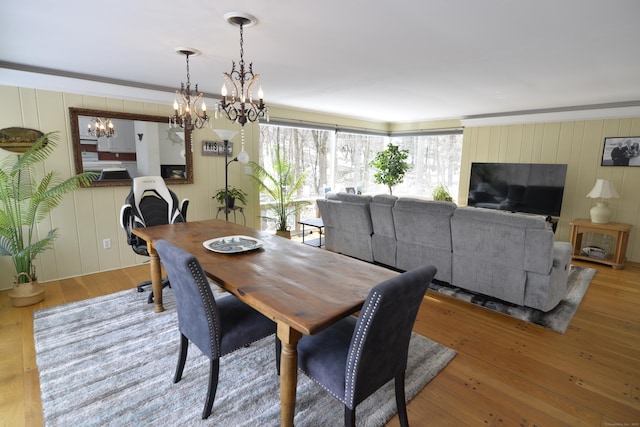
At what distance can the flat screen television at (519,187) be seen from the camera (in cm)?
484

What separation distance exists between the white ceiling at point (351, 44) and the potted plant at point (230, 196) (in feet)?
4.49

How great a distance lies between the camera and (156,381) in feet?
6.63

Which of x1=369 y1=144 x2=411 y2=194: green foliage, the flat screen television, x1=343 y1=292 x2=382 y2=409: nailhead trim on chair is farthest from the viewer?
x1=369 y1=144 x2=411 y2=194: green foliage

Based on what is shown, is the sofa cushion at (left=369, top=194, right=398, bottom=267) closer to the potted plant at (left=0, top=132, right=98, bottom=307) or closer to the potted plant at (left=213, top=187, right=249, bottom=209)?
the potted plant at (left=213, top=187, right=249, bottom=209)

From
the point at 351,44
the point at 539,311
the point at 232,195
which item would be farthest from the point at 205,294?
the point at 232,195

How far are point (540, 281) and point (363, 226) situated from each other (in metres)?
1.83

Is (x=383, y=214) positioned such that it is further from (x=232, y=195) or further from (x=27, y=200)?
(x=27, y=200)

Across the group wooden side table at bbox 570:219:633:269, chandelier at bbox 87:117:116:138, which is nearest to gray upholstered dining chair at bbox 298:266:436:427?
chandelier at bbox 87:117:116:138

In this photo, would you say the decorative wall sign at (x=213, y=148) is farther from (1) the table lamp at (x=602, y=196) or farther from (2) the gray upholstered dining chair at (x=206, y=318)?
(1) the table lamp at (x=602, y=196)

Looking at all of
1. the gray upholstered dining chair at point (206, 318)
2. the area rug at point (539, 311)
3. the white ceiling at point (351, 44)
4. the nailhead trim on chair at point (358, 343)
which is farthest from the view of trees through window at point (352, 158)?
the nailhead trim on chair at point (358, 343)

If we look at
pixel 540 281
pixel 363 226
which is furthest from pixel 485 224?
pixel 363 226

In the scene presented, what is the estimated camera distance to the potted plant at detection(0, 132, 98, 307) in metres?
2.90

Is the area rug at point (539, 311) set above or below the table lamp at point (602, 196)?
below

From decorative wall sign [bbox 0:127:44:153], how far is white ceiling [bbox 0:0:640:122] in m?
0.44
